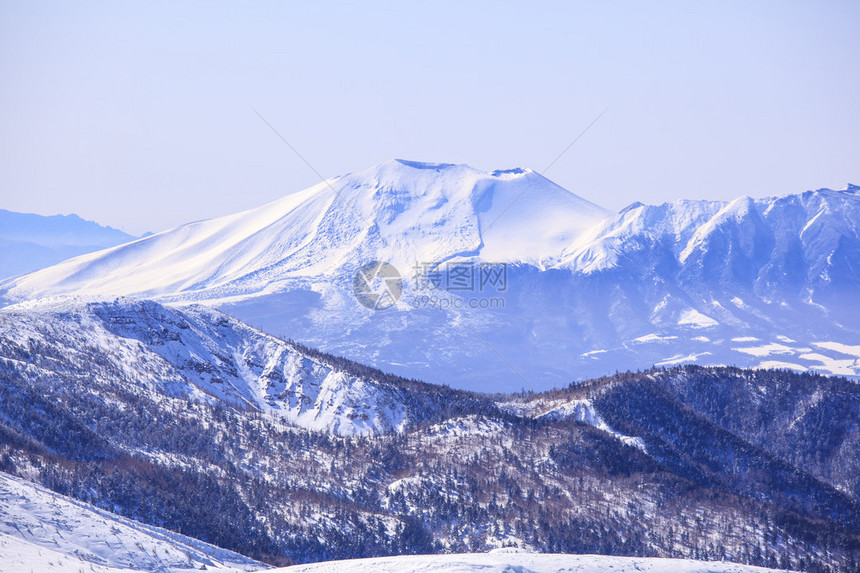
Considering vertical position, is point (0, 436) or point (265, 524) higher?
point (0, 436)

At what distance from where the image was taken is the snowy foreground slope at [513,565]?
10375cm

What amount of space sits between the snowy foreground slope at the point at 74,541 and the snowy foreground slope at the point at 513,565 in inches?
608

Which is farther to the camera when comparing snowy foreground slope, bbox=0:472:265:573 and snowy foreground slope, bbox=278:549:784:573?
snowy foreground slope, bbox=0:472:265:573

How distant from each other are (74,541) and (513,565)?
46.7 m

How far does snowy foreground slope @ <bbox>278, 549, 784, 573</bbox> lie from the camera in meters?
104

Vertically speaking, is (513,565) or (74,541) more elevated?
(513,565)

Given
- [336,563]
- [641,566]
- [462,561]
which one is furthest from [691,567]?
[336,563]

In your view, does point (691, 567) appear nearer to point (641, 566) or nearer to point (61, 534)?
point (641, 566)

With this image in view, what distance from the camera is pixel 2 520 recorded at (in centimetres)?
11562

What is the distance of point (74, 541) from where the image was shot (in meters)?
116

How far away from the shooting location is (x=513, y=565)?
105m

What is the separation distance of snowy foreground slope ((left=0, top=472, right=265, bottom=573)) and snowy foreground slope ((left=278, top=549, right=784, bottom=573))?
15.4 metres

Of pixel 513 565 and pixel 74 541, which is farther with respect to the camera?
pixel 74 541

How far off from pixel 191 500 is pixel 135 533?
64237mm
